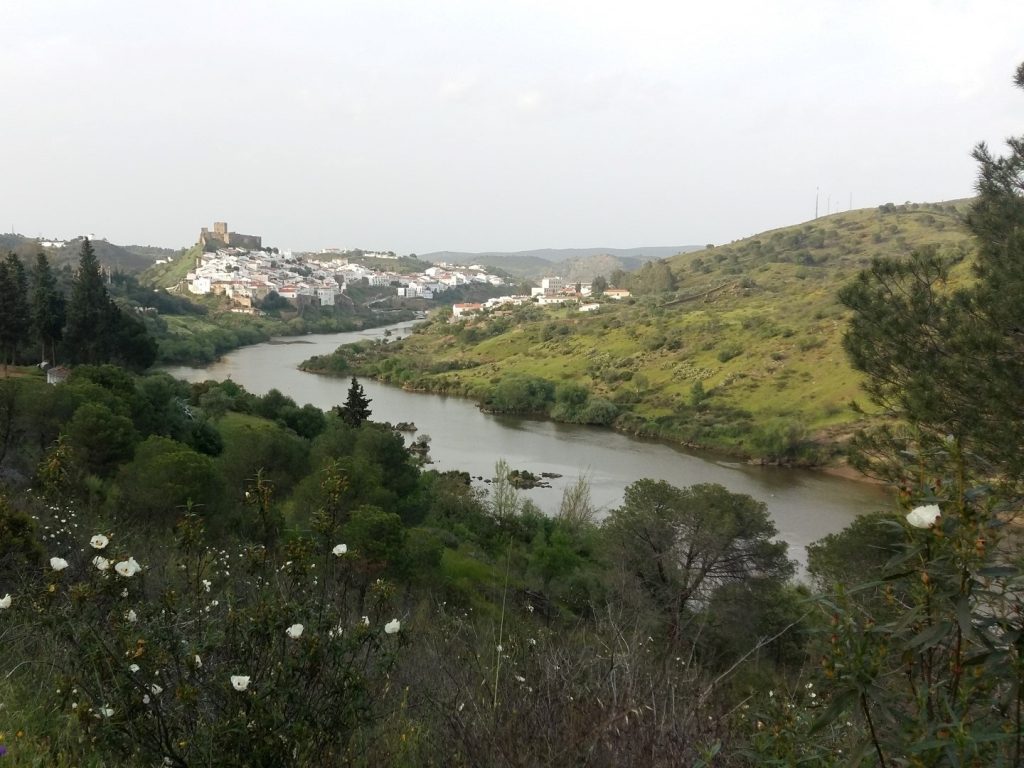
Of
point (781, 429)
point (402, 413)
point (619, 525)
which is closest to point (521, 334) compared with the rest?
Result: point (402, 413)

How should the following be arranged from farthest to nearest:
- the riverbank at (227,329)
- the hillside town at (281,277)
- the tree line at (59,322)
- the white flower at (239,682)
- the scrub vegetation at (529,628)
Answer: the hillside town at (281,277) < the riverbank at (227,329) < the tree line at (59,322) < the white flower at (239,682) < the scrub vegetation at (529,628)

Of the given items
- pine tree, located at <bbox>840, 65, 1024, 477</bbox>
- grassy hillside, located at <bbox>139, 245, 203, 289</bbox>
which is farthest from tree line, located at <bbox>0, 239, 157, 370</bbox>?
grassy hillside, located at <bbox>139, 245, 203, 289</bbox>

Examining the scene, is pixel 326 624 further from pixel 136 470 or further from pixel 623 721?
pixel 136 470

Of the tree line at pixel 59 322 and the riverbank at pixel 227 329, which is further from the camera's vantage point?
the riverbank at pixel 227 329

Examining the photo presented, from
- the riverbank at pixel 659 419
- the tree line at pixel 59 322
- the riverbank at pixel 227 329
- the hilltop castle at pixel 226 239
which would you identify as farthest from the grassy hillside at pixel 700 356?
the hilltop castle at pixel 226 239

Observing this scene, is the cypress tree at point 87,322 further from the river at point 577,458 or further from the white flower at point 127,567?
the white flower at point 127,567

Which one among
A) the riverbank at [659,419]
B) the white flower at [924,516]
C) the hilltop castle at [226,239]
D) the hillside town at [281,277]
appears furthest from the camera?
the hilltop castle at [226,239]
